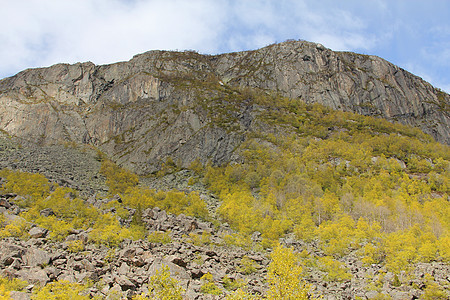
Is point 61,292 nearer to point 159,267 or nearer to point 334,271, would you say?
point 159,267

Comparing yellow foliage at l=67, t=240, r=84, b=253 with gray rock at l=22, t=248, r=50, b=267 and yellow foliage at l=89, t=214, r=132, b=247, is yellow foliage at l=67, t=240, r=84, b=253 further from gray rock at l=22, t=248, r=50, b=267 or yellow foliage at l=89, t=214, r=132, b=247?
gray rock at l=22, t=248, r=50, b=267

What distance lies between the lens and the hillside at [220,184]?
1631 inches

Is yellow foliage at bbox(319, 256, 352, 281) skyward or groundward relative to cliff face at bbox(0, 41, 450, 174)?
groundward

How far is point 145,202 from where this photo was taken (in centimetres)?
9019

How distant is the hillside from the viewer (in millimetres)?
41438

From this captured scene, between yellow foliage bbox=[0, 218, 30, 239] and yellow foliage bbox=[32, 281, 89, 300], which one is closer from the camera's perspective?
yellow foliage bbox=[32, 281, 89, 300]

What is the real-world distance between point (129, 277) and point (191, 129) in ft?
351

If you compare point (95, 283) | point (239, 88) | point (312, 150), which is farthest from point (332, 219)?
point (239, 88)

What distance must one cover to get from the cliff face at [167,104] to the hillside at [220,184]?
80 cm

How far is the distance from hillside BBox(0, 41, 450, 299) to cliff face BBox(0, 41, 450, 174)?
2.63 ft

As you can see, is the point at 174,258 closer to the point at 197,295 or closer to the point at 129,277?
the point at 129,277

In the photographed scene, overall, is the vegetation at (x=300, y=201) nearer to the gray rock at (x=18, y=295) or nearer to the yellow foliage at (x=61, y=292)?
the yellow foliage at (x=61, y=292)

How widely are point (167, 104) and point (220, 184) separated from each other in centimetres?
6546

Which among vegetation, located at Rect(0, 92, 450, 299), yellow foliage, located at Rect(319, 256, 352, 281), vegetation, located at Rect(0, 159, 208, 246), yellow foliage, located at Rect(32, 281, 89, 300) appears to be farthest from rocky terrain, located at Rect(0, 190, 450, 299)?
vegetation, located at Rect(0, 159, 208, 246)
